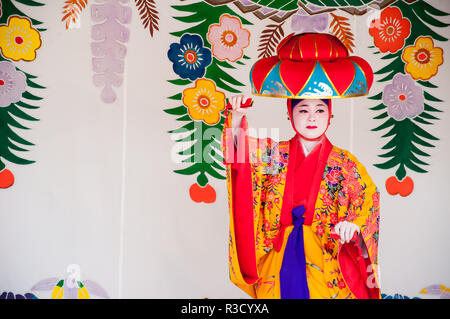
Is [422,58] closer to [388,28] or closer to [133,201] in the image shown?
[388,28]

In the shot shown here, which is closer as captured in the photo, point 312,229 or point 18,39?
point 312,229

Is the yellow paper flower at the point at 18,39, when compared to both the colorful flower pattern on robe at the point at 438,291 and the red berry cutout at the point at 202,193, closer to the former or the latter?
the red berry cutout at the point at 202,193

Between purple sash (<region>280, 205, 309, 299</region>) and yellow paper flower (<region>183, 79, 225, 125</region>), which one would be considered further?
yellow paper flower (<region>183, 79, 225, 125</region>)

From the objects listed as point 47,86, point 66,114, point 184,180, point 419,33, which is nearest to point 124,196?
point 184,180

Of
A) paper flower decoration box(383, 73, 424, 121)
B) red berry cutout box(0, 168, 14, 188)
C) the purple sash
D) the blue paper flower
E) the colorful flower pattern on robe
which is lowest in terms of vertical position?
the colorful flower pattern on robe

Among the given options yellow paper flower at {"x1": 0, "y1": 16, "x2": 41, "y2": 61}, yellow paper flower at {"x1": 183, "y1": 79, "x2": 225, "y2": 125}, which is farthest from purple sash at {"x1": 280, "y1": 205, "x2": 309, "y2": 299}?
yellow paper flower at {"x1": 0, "y1": 16, "x2": 41, "y2": 61}

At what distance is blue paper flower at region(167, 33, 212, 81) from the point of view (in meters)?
3.00

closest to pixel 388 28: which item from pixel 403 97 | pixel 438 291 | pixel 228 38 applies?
pixel 403 97

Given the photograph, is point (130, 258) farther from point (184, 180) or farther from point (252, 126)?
point (252, 126)

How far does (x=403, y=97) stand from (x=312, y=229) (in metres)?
0.94

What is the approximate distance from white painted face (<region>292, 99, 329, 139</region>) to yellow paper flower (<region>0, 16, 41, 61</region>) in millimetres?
1495

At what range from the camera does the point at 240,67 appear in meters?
3.02

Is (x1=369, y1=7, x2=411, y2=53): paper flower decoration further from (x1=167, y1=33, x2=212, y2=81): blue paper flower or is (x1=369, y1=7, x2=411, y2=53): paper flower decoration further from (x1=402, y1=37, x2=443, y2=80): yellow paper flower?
(x1=167, y1=33, x2=212, y2=81): blue paper flower

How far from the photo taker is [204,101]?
302cm
